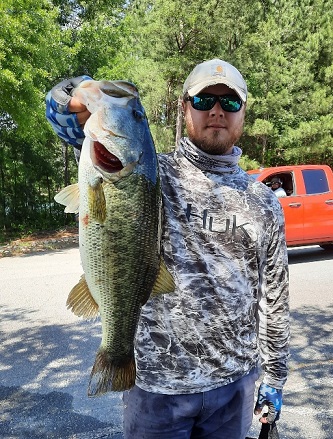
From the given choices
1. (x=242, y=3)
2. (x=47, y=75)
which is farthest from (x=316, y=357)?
(x=242, y=3)

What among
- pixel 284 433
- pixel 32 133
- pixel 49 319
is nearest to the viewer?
pixel 284 433

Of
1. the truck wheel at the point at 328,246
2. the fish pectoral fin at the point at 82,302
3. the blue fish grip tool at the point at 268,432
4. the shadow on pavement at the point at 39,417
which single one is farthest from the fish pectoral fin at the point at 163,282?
the truck wheel at the point at 328,246

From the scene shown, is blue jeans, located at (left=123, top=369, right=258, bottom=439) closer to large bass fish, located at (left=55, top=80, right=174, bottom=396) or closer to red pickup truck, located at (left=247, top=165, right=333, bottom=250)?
large bass fish, located at (left=55, top=80, right=174, bottom=396)

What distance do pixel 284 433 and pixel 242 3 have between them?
49.6 feet

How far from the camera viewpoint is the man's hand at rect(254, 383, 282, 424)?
197 centimetres

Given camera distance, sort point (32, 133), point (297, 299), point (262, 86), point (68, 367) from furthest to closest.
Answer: point (262, 86) → point (32, 133) → point (297, 299) → point (68, 367)

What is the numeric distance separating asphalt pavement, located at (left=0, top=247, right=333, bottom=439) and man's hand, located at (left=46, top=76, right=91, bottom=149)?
234cm

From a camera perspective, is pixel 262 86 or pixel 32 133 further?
pixel 262 86

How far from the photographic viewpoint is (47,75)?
10.1 meters

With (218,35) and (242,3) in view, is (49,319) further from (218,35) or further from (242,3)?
(242,3)

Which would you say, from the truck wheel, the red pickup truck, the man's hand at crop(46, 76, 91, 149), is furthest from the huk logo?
the truck wheel

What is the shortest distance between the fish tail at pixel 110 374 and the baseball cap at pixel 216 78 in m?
1.11

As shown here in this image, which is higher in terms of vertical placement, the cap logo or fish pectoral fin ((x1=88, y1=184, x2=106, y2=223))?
the cap logo

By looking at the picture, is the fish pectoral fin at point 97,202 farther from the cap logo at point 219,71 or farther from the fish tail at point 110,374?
the cap logo at point 219,71
